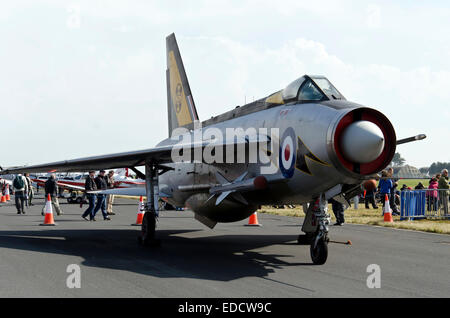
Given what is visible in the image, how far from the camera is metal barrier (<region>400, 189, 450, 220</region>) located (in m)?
18.1

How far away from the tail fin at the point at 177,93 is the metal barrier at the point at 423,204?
832 cm

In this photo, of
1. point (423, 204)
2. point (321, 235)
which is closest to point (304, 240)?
point (321, 235)

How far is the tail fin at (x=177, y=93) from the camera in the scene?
1527 cm

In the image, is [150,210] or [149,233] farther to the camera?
[150,210]

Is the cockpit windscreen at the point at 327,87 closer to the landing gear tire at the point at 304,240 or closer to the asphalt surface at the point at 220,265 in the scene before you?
the asphalt surface at the point at 220,265

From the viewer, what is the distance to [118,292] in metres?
6.05

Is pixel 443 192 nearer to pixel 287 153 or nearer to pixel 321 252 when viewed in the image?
pixel 321 252

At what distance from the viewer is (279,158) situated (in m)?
8.53

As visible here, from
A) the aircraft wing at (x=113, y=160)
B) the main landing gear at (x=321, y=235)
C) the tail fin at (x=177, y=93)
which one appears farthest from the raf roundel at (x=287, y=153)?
the tail fin at (x=177, y=93)

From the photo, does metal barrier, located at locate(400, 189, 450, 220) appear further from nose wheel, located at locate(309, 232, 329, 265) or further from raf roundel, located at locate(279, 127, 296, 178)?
raf roundel, located at locate(279, 127, 296, 178)

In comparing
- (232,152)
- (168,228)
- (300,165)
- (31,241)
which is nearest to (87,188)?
(168,228)

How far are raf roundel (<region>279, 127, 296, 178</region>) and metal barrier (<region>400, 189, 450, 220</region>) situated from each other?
10.9m

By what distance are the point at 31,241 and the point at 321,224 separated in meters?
7.07

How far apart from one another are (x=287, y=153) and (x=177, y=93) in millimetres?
8387
